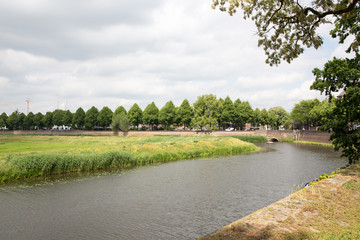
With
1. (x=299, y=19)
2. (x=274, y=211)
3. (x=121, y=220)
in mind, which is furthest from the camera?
(x=121, y=220)

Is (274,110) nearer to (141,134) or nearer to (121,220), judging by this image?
(141,134)

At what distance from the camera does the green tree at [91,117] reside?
4407 inches

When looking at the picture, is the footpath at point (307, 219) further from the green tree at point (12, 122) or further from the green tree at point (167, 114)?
the green tree at point (12, 122)

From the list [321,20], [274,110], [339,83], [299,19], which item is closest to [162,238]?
[299,19]

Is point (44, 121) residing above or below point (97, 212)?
above

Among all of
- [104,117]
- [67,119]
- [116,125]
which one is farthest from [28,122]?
[116,125]

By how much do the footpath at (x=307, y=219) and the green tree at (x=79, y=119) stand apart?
118m

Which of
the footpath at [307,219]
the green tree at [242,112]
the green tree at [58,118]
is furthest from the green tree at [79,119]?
the footpath at [307,219]

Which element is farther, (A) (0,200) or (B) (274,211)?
(A) (0,200)

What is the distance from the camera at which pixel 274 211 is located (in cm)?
865

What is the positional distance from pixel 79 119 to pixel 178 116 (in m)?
49.5

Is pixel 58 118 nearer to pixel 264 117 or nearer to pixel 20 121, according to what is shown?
pixel 20 121

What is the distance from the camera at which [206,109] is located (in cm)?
9531

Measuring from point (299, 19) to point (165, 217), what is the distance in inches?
463
